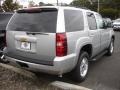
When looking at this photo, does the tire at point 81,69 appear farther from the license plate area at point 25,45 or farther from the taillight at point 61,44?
the license plate area at point 25,45

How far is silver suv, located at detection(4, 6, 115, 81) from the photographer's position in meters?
4.45

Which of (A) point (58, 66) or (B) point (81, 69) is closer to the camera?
(A) point (58, 66)

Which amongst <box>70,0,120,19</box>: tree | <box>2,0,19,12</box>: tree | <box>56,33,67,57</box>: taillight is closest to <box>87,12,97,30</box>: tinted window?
<box>56,33,67,57</box>: taillight

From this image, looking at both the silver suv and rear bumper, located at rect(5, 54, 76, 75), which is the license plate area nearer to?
the silver suv

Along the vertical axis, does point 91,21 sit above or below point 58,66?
above

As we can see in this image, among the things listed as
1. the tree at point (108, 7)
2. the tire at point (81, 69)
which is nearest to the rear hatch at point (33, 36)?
the tire at point (81, 69)

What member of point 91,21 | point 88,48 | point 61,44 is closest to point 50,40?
point 61,44

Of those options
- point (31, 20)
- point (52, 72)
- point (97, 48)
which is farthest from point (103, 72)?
point (31, 20)

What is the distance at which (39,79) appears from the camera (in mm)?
5516

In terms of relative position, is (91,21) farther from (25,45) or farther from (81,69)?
(25,45)

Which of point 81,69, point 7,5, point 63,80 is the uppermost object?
point 7,5

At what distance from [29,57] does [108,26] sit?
403cm

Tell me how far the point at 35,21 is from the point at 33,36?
39cm

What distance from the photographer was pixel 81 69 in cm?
544
